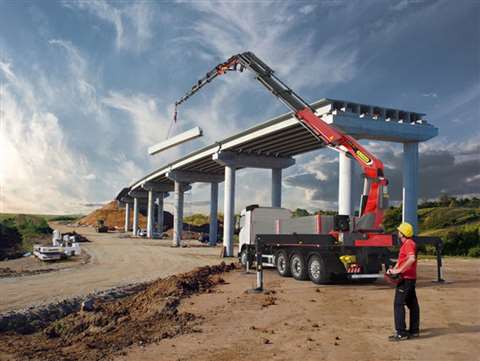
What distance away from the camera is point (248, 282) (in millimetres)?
16984

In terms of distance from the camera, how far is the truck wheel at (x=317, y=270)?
1542 cm

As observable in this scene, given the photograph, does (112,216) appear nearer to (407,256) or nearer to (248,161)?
(248,161)

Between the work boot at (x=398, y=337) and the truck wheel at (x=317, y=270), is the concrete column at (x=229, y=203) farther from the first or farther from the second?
the work boot at (x=398, y=337)

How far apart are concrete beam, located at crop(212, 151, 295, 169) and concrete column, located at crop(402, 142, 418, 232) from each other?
41.5 feet

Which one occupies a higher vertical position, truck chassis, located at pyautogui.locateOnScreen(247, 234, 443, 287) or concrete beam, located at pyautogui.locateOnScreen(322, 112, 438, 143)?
concrete beam, located at pyautogui.locateOnScreen(322, 112, 438, 143)

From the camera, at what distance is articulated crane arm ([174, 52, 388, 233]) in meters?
16.2

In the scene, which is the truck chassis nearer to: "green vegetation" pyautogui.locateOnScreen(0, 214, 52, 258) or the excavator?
the excavator

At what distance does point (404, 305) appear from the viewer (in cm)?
853

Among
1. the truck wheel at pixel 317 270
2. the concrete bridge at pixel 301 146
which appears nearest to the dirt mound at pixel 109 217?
the concrete bridge at pixel 301 146

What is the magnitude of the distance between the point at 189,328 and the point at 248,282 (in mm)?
7469

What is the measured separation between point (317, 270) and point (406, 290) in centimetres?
735

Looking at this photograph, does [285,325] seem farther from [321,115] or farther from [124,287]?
[321,115]

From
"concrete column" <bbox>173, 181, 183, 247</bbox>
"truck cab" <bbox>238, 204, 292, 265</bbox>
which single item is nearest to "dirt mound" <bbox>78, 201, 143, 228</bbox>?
"concrete column" <bbox>173, 181, 183, 247</bbox>

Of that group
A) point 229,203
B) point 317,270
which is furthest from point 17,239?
point 317,270
